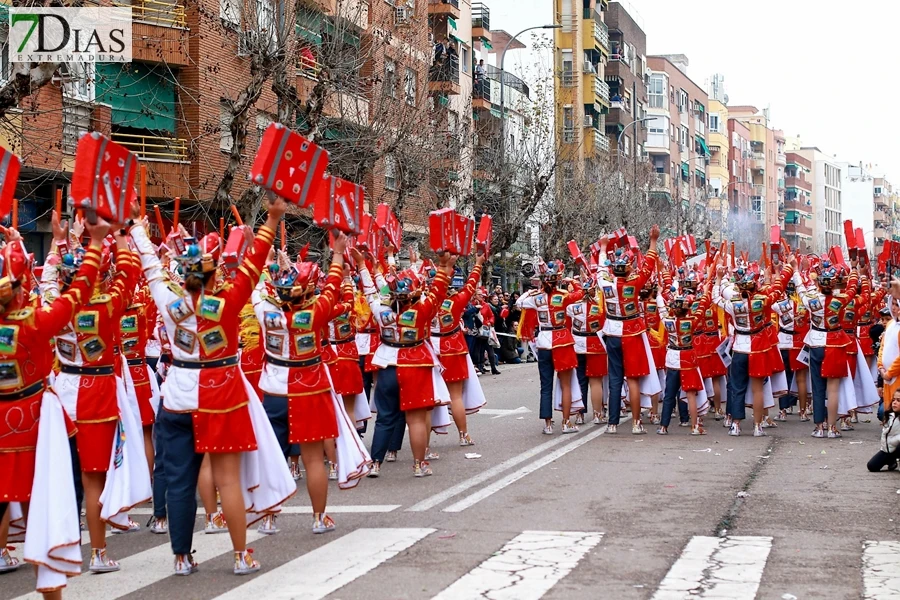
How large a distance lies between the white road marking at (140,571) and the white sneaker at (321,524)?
0.41 metres

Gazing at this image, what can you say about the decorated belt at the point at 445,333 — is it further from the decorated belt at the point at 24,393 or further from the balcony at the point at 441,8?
the balcony at the point at 441,8

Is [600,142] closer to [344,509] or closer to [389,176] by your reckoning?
[389,176]

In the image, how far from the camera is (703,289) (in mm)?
15969

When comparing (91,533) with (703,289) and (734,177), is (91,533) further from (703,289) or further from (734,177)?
(734,177)

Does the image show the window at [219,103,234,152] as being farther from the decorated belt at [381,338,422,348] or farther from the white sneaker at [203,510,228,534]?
the white sneaker at [203,510,228,534]

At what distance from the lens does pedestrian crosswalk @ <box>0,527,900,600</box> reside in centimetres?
713

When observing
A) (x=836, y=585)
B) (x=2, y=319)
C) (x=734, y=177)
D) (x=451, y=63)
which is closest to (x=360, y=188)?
(x=2, y=319)

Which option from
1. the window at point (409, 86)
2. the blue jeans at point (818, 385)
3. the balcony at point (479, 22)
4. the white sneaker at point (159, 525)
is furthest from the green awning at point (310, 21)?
the balcony at point (479, 22)

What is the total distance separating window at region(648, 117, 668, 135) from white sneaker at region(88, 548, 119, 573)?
81.6m

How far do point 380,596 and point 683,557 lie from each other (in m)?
2.10

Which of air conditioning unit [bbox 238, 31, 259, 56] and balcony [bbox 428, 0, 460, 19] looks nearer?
air conditioning unit [bbox 238, 31, 259, 56]

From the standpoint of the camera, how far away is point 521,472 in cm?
1205

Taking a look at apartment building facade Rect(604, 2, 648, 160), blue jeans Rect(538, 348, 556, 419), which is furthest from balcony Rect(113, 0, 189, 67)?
apartment building facade Rect(604, 2, 648, 160)

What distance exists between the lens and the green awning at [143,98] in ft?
87.2
